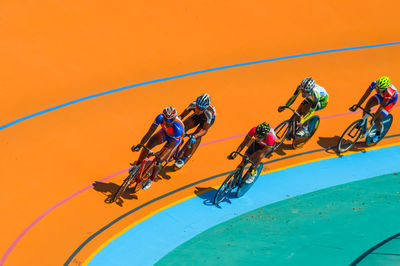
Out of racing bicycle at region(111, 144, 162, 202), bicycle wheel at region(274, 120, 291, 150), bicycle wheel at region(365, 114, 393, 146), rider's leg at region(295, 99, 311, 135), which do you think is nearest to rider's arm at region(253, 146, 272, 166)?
racing bicycle at region(111, 144, 162, 202)

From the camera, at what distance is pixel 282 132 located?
11688mm

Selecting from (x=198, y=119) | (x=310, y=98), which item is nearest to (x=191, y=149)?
(x=198, y=119)

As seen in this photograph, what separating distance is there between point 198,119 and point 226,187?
150 centimetres

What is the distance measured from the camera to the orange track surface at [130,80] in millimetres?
9531

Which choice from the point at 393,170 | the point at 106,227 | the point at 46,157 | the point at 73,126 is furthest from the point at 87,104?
the point at 393,170

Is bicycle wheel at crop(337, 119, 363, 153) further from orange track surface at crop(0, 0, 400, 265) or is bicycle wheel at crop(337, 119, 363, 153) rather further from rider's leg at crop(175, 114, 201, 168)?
rider's leg at crop(175, 114, 201, 168)

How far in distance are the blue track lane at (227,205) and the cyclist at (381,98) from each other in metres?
0.92

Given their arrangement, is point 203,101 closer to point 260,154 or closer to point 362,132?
point 260,154

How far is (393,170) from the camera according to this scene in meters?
11.3

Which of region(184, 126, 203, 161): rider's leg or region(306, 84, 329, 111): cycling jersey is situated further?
region(306, 84, 329, 111): cycling jersey

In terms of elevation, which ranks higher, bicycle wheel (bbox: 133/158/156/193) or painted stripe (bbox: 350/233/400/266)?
bicycle wheel (bbox: 133/158/156/193)

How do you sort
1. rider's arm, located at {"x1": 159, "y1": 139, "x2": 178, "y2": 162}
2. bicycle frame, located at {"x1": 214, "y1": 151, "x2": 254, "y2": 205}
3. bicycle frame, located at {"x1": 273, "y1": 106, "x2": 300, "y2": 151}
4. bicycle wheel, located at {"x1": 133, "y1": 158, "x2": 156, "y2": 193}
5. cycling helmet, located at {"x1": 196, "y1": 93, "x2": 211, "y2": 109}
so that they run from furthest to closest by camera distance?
bicycle frame, located at {"x1": 273, "y1": 106, "x2": 300, "y2": 151}
cycling helmet, located at {"x1": 196, "y1": 93, "x2": 211, "y2": 109}
bicycle frame, located at {"x1": 214, "y1": 151, "x2": 254, "y2": 205}
bicycle wheel, located at {"x1": 133, "y1": 158, "x2": 156, "y2": 193}
rider's arm, located at {"x1": 159, "y1": 139, "x2": 178, "y2": 162}

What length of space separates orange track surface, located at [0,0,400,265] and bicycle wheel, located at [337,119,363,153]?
0.32 metres

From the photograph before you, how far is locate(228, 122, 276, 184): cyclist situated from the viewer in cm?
939
